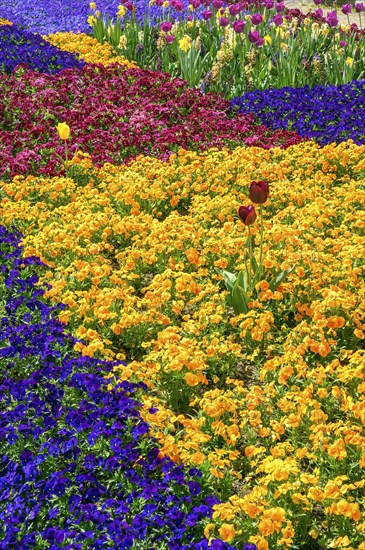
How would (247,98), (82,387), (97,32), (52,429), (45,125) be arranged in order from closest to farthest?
1. (52,429)
2. (82,387)
3. (45,125)
4. (247,98)
5. (97,32)

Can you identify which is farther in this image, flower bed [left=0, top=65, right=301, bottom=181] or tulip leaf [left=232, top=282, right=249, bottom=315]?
flower bed [left=0, top=65, right=301, bottom=181]

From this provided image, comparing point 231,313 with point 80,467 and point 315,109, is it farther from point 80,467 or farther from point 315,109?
point 315,109

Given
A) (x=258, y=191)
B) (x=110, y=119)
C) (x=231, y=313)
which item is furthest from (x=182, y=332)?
(x=110, y=119)

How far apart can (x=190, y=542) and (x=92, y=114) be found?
660 cm

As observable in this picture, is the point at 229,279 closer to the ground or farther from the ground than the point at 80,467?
farther from the ground

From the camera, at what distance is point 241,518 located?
11.6 ft

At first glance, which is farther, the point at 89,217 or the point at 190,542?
the point at 89,217

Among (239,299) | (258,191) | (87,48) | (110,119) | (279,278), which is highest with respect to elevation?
(258,191)

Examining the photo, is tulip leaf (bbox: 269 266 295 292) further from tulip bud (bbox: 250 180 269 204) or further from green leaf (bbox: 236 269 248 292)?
tulip bud (bbox: 250 180 269 204)

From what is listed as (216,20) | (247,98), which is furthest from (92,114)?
(216,20)

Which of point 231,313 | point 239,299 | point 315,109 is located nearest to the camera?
point 239,299

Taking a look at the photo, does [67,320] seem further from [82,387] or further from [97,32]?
[97,32]

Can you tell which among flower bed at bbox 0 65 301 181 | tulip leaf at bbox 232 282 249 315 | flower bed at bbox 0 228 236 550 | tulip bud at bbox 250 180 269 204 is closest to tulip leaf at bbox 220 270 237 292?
tulip leaf at bbox 232 282 249 315

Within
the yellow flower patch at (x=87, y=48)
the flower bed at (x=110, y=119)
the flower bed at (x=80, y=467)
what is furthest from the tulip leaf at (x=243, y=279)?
the yellow flower patch at (x=87, y=48)
